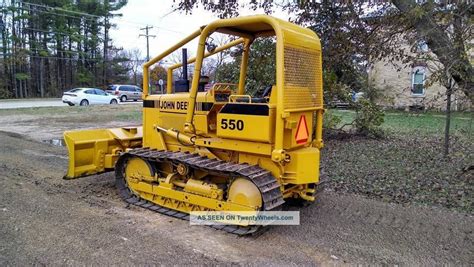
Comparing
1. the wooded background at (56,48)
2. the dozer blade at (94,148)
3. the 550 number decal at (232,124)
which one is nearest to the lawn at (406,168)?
the 550 number decal at (232,124)

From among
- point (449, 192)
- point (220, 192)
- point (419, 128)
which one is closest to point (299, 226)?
point (220, 192)

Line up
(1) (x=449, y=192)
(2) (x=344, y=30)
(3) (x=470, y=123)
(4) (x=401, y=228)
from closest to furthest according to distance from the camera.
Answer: (4) (x=401, y=228) → (1) (x=449, y=192) → (3) (x=470, y=123) → (2) (x=344, y=30)

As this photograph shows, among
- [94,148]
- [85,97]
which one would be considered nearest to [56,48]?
[85,97]

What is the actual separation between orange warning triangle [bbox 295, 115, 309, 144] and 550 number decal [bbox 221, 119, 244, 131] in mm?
672

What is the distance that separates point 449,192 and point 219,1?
19.5 feet

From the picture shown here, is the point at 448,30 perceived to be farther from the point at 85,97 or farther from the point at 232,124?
the point at 85,97

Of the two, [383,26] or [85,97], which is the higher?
[383,26]

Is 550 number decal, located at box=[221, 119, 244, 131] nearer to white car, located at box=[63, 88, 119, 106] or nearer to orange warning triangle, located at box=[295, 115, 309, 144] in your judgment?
orange warning triangle, located at box=[295, 115, 309, 144]

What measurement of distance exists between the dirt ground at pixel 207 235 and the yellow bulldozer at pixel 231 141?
0.35 metres

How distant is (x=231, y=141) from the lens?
16.6ft

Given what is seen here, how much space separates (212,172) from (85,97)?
2830cm

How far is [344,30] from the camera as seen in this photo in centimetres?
851

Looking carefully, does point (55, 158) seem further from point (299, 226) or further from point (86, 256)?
point (299, 226)

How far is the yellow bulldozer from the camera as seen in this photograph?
4.59 meters
